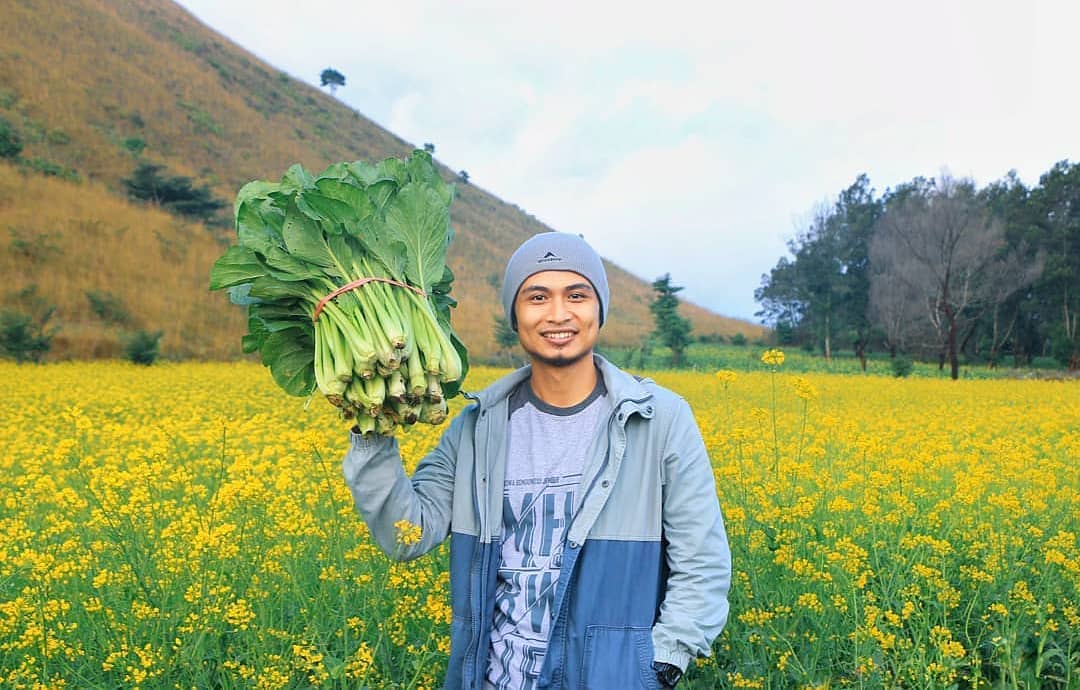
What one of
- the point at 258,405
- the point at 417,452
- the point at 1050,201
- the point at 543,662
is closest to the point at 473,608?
the point at 543,662

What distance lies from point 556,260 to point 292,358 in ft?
2.88

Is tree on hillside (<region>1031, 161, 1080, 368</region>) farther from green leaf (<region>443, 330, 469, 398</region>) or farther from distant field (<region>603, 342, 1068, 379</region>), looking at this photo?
green leaf (<region>443, 330, 469, 398</region>)

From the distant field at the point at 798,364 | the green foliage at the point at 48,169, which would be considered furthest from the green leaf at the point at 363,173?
the green foliage at the point at 48,169

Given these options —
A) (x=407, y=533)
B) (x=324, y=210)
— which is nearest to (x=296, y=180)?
(x=324, y=210)

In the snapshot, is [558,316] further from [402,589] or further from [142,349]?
[142,349]

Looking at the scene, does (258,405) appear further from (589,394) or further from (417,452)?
(589,394)

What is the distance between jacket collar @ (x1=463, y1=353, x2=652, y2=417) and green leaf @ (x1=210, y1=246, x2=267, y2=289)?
2.41ft

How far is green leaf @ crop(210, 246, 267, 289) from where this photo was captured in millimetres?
2021

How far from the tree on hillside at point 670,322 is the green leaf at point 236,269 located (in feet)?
85.7

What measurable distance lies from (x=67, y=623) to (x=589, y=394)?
2573 millimetres

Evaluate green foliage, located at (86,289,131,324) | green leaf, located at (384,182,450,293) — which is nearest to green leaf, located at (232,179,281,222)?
green leaf, located at (384,182,450,293)

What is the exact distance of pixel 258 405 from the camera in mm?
11211

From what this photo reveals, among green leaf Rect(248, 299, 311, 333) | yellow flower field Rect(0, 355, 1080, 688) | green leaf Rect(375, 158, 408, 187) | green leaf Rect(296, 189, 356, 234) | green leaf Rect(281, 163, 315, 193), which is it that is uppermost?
green leaf Rect(375, 158, 408, 187)

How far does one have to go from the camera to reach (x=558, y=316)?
7.10 ft
